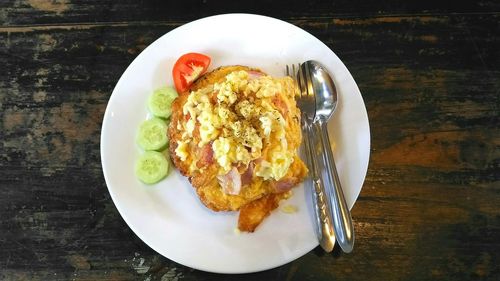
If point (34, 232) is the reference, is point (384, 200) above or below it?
below

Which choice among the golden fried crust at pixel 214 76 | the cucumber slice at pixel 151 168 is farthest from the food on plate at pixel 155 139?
the golden fried crust at pixel 214 76

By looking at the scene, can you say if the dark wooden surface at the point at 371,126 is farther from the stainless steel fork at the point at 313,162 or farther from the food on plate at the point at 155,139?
the food on plate at the point at 155,139

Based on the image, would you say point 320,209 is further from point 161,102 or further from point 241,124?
point 161,102

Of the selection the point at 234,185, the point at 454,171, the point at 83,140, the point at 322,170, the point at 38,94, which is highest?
the point at 38,94

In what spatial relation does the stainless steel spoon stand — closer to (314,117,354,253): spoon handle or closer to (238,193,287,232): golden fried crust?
(314,117,354,253): spoon handle

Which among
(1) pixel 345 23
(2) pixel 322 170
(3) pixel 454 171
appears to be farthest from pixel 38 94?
(3) pixel 454 171

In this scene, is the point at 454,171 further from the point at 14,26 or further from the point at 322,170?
the point at 14,26
